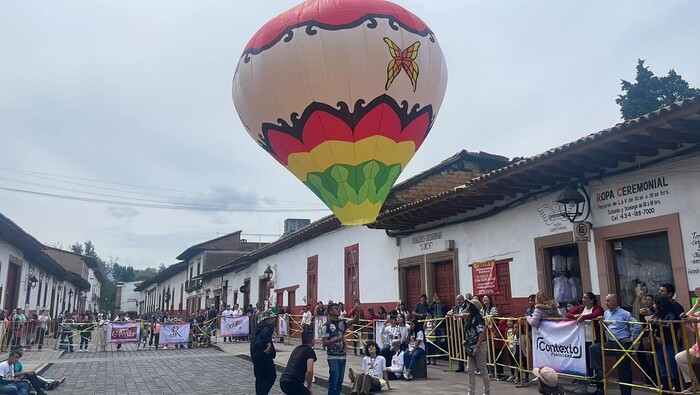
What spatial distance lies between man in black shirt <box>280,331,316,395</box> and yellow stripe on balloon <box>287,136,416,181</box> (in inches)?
165

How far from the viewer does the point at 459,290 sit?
14297 mm

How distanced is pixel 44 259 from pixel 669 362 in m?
27.1

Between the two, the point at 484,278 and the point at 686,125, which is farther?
the point at 484,278

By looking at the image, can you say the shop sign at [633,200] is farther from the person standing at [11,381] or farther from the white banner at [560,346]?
the person standing at [11,381]

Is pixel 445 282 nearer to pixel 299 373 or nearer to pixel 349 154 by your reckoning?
pixel 349 154

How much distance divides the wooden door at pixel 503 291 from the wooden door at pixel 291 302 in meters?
14.0

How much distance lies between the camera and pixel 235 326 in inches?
922

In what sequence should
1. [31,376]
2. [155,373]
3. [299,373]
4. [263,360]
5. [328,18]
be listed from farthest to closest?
[155,373]
[31,376]
[328,18]
[263,360]
[299,373]

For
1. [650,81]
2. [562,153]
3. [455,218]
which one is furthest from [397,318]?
[650,81]

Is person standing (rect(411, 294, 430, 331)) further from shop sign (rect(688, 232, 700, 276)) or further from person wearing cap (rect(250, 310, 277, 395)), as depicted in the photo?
shop sign (rect(688, 232, 700, 276))

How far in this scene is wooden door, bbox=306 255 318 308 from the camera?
23359mm

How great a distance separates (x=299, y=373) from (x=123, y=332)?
A: 17566 millimetres

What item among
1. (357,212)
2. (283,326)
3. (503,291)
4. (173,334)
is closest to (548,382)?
Result: (357,212)

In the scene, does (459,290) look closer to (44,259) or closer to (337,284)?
(337,284)
